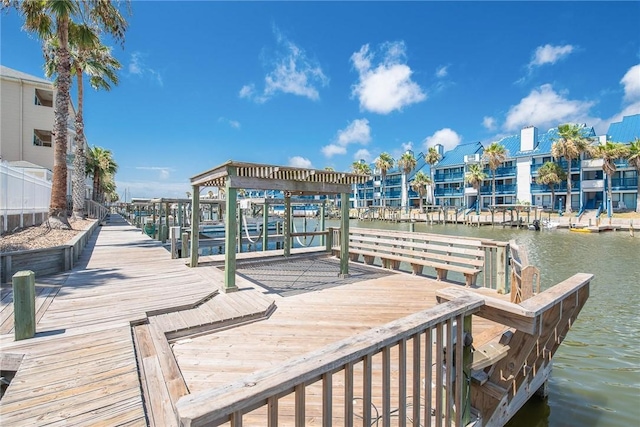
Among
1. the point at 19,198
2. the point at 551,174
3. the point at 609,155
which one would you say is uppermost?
the point at 609,155

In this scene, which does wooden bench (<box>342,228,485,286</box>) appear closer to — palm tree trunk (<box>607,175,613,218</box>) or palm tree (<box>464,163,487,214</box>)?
palm tree trunk (<box>607,175,613,218</box>)

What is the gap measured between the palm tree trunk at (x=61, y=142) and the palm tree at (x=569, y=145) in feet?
156

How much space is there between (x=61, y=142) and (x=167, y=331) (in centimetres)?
1160

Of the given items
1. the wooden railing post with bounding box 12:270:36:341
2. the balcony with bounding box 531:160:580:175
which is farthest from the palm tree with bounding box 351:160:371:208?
the wooden railing post with bounding box 12:270:36:341

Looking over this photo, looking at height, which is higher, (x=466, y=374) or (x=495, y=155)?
(x=495, y=155)

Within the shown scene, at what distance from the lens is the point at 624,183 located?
37.4 meters

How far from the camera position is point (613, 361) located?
6016 mm

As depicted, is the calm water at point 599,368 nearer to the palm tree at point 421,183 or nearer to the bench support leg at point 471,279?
the bench support leg at point 471,279

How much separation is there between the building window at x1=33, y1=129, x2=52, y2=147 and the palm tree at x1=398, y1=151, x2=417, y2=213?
49044mm

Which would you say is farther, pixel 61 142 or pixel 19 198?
pixel 61 142

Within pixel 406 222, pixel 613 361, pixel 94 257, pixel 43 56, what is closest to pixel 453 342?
pixel 613 361

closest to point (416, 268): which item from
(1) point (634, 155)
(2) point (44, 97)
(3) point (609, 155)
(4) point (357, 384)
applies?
(4) point (357, 384)

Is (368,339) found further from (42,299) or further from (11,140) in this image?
(11,140)

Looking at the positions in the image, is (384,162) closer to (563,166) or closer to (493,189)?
(493,189)
